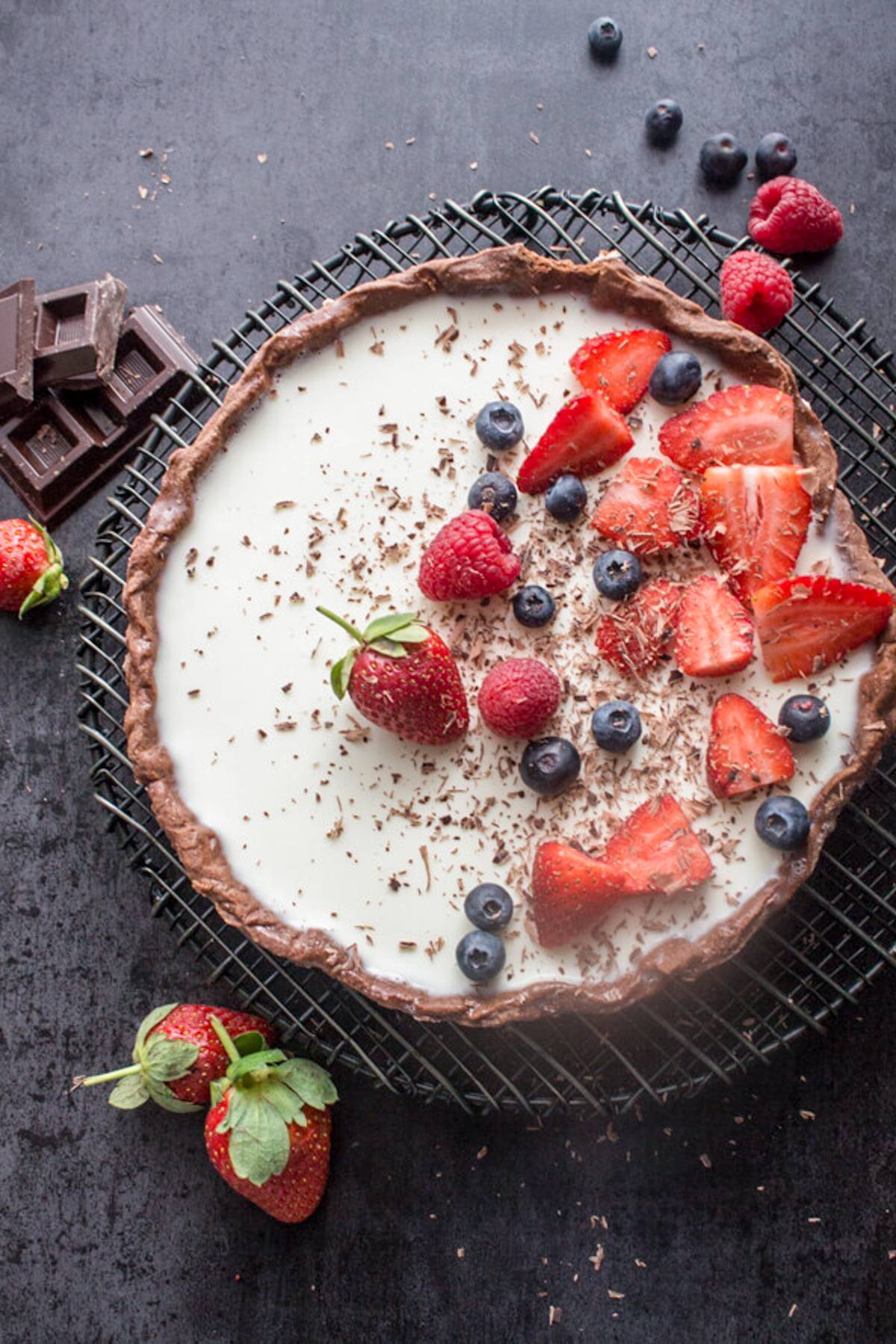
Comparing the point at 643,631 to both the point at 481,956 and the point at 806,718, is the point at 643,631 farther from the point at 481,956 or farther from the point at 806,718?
the point at 481,956

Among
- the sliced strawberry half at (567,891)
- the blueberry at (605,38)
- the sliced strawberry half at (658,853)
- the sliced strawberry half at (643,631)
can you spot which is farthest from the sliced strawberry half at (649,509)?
the blueberry at (605,38)

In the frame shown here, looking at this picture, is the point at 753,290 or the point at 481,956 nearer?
the point at 481,956

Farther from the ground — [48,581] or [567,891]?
[567,891]

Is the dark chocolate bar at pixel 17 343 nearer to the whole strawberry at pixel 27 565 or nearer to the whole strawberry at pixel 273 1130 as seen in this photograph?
the whole strawberry at pixel 27 565

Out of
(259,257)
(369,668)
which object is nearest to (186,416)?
(259,257)

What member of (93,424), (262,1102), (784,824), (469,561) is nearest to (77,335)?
(93,424)

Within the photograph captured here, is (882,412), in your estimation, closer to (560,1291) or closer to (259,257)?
(259,257)

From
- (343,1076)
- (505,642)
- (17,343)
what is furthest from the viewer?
(17,343)
